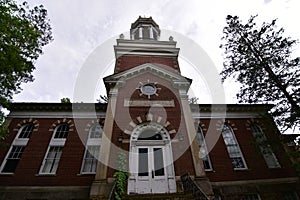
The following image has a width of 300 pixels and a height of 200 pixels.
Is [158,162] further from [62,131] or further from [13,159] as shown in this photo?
[13,159]

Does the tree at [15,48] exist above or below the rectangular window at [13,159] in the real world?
above

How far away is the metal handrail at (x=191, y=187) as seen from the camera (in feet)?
20.8

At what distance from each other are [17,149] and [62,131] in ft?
8.89

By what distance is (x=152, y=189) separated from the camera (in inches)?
342

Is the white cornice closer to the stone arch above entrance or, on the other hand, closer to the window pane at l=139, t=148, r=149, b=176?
the stone arch above entrance

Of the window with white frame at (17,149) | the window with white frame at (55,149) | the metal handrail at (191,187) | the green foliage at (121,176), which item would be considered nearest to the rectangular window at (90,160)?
the window with white frame at (55,149)

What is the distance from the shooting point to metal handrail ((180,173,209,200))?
6.34 m

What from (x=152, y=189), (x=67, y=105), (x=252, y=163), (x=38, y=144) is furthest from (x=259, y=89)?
(x=38, y=144)

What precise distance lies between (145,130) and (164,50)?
28.0 feet

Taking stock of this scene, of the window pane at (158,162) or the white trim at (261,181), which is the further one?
the white trim at (261,181)

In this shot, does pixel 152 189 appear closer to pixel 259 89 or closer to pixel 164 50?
pixel 259 89

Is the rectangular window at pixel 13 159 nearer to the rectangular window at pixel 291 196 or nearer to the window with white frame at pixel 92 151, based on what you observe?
the window with white frame at pixel 92 151

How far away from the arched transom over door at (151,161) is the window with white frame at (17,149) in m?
7.22

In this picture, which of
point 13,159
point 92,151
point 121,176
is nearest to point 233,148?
point 121,176
